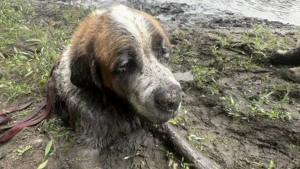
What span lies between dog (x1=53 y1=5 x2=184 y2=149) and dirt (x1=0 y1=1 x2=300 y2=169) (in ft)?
0.87

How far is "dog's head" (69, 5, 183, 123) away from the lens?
3.07 m

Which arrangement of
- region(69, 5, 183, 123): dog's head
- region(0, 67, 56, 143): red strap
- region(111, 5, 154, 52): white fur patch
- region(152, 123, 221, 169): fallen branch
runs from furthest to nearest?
region(0, 67, 56, 143): red strap, region(152, 123, 221, 169): fallen branch, region(111, 5, 154, 52): white fur patch, region(69, 5, 183, 123): dog's head

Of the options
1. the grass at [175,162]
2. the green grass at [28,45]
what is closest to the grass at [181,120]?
the grass at [175,162]

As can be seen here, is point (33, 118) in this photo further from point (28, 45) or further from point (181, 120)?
point (28, 45)

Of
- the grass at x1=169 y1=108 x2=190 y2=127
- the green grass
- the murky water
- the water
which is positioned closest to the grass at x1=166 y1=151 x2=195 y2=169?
the grass at x1=169 y1=108 x2=190 y2=127

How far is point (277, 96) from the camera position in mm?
4672

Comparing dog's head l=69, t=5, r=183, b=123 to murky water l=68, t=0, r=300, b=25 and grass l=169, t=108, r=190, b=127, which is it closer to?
grass l=169, t=108, r=190, b=127

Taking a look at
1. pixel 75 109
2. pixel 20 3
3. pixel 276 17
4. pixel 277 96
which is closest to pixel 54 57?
pixel 75 109

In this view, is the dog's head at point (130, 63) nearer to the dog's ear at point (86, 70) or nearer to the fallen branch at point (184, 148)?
the dog's ear at point (86, 70)

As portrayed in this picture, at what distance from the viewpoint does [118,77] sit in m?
3.22

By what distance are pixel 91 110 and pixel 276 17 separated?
7814 mm

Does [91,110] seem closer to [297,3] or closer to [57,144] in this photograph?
[57,144]

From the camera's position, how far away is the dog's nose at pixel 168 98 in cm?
295

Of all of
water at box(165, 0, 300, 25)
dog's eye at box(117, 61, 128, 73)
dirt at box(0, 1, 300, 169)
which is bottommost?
water at box(165, 0, 300, 25)
